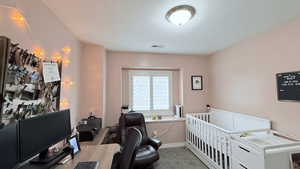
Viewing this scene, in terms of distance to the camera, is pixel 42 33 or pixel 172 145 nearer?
pixel 42 33

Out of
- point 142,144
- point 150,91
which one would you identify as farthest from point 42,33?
point 150,91

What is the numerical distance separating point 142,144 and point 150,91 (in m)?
1.45

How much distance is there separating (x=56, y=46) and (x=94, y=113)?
1.50 metres

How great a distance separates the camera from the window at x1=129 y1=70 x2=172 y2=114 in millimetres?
3609

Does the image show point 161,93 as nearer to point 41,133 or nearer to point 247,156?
point 247,156

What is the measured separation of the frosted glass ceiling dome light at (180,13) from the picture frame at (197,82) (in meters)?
2.24

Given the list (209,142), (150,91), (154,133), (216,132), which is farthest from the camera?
(150,91)

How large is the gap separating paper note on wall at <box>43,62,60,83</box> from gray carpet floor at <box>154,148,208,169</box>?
2.23 metres

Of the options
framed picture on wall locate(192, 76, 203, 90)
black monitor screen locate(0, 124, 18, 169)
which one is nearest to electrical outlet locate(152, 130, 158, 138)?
framed picture on wall locate(192, 76, 203, 90)

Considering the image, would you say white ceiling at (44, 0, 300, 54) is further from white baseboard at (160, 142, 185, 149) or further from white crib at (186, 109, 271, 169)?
white baseboard at (160, 142, 185, 149)

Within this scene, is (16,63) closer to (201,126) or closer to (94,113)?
(94,113)

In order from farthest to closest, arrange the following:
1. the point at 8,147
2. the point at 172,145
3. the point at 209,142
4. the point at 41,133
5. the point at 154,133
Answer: the point at 172,145 → the point at 154,133 → the point at 209,142 → the point at 41,133 → the point at 8,147

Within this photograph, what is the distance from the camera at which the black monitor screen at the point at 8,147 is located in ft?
2.58

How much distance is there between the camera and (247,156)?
1.63 m
